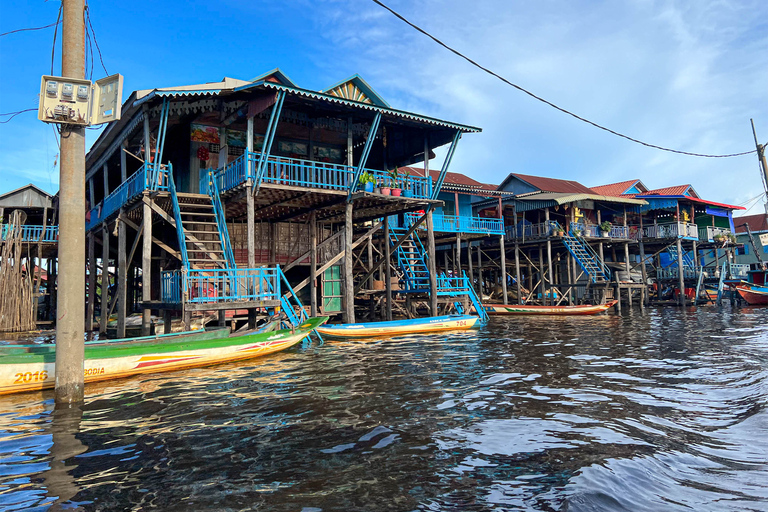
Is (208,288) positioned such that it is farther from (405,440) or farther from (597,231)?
(597,231)

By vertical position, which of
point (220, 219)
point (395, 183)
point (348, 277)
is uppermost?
point (395, 183)

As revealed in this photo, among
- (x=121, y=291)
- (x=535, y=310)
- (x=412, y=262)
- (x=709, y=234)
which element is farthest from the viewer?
(x=709, y=234)

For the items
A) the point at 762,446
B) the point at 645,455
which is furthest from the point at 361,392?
the point at 762,446

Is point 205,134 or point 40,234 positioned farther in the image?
point 40,234

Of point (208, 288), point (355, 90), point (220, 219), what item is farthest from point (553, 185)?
point (208, 288)

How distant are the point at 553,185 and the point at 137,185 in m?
24.9

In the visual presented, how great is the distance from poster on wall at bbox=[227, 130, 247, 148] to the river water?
8663 millimetres

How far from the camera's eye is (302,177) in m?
13.4

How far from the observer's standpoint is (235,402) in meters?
6.85

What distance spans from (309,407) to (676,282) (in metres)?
33.3

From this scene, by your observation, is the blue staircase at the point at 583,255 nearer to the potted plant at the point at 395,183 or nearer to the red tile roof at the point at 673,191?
the red tile roof at the point at 673,191

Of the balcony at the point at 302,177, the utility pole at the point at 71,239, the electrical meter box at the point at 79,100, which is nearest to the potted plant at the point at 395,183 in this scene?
the balcony at the point at 302,177

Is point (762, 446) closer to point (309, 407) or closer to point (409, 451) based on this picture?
point (409, 451)

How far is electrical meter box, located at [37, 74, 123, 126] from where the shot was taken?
6359 millimetres
